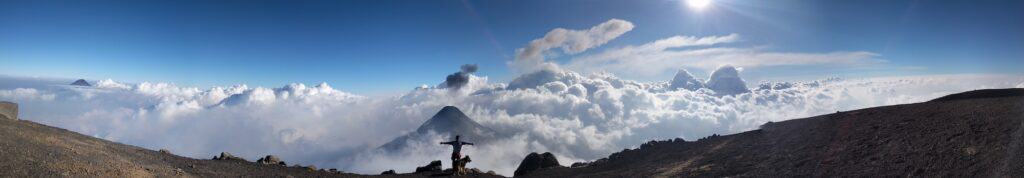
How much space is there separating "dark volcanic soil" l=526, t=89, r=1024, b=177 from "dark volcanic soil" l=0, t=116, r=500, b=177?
21604 mm

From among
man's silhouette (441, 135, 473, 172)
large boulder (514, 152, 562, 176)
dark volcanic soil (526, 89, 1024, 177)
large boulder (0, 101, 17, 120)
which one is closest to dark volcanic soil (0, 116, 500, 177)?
large boulder (0, 101, 17, 120)

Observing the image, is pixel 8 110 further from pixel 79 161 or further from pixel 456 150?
pixel 456 150

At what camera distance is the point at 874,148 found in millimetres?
19203

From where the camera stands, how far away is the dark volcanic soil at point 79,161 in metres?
15.7

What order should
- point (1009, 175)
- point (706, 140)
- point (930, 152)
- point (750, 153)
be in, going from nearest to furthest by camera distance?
point (1009, 175), point (930, 152), point (750, 153), point (706, 140)

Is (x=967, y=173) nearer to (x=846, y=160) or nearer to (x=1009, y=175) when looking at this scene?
(x=1009, y=175)

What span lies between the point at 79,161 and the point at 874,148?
3155 centimetres

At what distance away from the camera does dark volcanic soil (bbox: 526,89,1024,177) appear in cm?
1528

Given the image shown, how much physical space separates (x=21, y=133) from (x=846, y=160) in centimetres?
3559

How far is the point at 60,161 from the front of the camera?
16.8 meters

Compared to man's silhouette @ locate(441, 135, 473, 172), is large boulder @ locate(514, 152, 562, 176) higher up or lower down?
lower down

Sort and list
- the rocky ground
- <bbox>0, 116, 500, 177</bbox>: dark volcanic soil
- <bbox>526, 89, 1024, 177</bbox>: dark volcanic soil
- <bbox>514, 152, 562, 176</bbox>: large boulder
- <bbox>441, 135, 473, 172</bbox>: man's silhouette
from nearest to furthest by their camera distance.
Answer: <bbox>526, 89, 1024, 177</bbox>: dark volcanic soil
the rocky ground
<bbox>0, 116, 500, 177</bbox>: dark volcanic soil
<bbox>441, 135, 473, 172</bbox>: man's silhouette
<bbox>514, 152, 562, 176</bbox>: large boulder

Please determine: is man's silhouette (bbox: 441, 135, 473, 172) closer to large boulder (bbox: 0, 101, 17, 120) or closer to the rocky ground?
the rocky ground

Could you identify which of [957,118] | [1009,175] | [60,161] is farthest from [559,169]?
[60,161]
